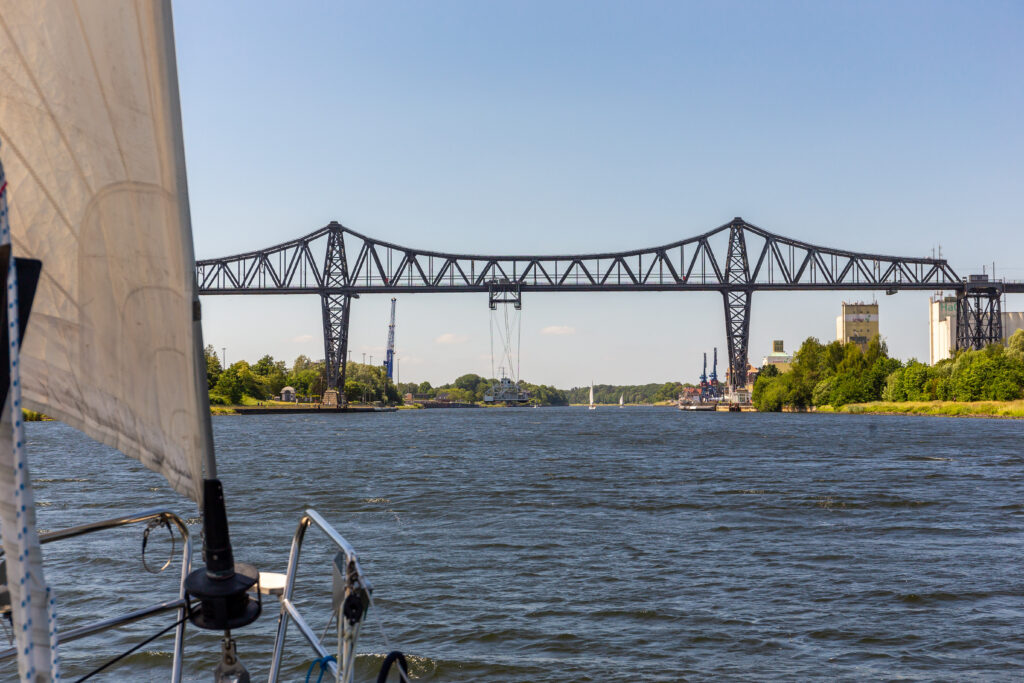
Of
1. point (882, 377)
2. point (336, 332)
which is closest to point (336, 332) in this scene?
point (336, 332)

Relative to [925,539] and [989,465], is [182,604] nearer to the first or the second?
[925,539]

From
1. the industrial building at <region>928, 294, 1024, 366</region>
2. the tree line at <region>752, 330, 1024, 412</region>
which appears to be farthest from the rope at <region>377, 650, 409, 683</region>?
the industrial building at <region>928, 294, 1024, 366</region>

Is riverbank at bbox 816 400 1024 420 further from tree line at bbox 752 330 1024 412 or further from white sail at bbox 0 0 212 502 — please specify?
white sail at bbox 0 0 212 502

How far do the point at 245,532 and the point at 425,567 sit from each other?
5053mm

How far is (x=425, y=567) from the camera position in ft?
46.5

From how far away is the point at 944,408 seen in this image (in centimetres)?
9200

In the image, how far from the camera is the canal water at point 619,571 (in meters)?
9.68

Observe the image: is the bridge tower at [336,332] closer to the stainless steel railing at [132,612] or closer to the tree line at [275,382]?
the tree line at [275,382]

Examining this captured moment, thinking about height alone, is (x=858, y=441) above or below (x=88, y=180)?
below

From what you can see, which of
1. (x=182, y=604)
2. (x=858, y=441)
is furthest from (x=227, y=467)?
(x=858, y=441)

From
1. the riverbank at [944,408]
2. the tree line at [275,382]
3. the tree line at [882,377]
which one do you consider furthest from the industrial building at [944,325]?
the tree line at [275,382]

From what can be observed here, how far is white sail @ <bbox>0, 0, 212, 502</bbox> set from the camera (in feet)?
Answer: 9.73

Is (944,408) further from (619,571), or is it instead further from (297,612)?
(297,612)

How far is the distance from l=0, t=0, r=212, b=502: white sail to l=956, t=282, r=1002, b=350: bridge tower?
124 metres
